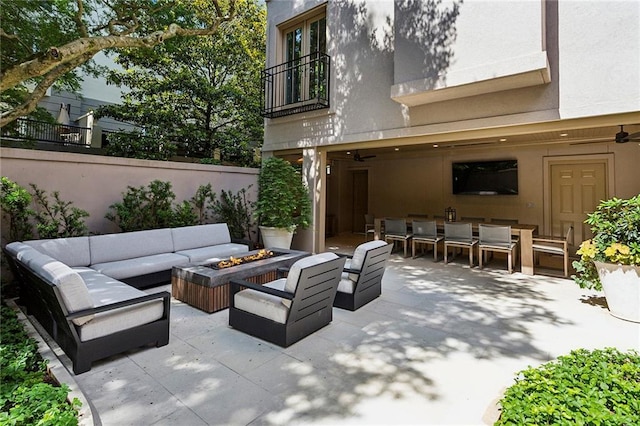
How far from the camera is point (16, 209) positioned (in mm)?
4672

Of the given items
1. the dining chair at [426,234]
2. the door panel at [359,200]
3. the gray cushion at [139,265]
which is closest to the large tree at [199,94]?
the door panel at [359,200]

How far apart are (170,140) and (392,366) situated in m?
9.59

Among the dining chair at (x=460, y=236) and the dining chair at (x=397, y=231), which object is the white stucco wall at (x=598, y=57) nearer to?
the dining chair at (x=460, y=236)

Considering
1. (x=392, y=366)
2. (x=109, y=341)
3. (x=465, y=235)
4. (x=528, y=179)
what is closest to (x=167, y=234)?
(x=109, y=341)

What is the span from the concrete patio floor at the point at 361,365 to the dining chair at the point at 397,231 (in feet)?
10.6

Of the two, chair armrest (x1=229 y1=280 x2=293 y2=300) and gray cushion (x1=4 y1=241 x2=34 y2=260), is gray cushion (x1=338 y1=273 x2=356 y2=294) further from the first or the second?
gray cushion (x1=4 y1=241 x2=34 y2=260)

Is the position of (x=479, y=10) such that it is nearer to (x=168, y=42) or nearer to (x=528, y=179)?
(x=528, y=179)

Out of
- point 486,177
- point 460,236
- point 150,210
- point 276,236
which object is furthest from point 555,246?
point 150,210

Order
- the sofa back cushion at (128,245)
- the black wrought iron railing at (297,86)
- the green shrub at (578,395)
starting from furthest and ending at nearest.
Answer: the black wrought iron railing at (297,86) → the sofa back cushion at (128,245) → the green shrub at (578,395)

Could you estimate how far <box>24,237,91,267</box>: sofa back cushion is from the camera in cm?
446

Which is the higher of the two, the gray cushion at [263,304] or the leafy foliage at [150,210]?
the leafy foliage at [150,210]

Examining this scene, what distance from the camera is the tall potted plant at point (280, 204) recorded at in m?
7.63

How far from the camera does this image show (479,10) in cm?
500

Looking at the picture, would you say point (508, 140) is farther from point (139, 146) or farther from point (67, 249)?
point (139, 146)
